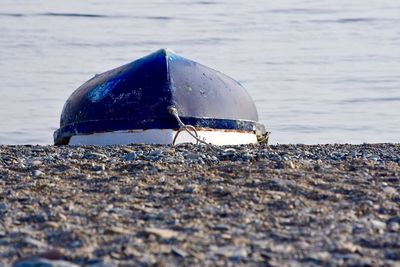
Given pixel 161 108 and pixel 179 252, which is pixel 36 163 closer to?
pixel 161 108

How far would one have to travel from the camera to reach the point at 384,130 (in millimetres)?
14148

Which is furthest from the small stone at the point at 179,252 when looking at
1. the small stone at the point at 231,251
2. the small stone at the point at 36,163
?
the small stone at the point at 36,163

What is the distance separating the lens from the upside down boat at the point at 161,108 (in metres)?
10.7

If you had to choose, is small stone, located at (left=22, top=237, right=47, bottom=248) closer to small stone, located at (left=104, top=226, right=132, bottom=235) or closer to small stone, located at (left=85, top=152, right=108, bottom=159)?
small stone, located at (left=104, top=226, right=132, bottom=235)

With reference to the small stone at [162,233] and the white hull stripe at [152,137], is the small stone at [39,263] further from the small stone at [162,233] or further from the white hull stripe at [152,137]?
the white hull stripe at [152,137]

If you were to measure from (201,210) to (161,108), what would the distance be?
488 cm

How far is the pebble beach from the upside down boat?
7.44 ft

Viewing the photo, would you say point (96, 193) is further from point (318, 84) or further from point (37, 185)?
point (318, 84)

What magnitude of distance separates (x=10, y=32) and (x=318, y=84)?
23.4 feet

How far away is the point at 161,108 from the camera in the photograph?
10773 mm

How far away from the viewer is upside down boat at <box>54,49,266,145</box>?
35.0 feet

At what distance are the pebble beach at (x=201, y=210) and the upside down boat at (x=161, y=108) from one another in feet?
7.44

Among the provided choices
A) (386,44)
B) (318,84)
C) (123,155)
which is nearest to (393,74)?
(318,84)

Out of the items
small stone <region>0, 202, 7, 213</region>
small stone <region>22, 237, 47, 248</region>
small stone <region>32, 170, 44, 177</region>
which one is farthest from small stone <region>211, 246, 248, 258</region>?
small stone <region>32, 170, 44, 177</region>
